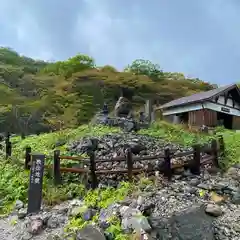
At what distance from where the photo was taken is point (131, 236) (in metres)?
6.24

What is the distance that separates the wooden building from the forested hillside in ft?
25.2

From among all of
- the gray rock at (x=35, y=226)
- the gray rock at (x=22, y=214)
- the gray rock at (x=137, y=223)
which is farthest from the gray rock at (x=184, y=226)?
the gray rock at (x=22, y=214)

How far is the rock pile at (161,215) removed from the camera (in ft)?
21.4

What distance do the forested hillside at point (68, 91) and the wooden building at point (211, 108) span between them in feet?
25.2

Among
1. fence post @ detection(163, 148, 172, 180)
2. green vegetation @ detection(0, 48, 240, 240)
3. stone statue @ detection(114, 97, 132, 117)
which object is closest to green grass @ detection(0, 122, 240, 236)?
green vegetation @ detection(0, 48, 240, 240)

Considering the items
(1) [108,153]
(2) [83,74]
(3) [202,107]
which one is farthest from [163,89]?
(1) [108,153]

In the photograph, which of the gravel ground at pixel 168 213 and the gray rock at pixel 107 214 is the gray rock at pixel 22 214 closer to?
the gravel ground at pixel 168 213

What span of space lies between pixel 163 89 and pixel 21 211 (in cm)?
3038

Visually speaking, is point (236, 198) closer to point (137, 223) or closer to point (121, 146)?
point (137, 223)

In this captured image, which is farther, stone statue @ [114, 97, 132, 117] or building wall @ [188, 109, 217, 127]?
building wall @ [188, 109, 217, 127]

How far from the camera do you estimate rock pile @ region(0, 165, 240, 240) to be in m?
6.51

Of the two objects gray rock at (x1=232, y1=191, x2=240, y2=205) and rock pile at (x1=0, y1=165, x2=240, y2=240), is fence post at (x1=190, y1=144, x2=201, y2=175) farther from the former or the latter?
gray rock at (x1=232, y1=191, x2=240, y2=205)

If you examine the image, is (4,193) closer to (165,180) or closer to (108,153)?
(108,153)

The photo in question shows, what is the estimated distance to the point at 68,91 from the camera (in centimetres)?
3145
